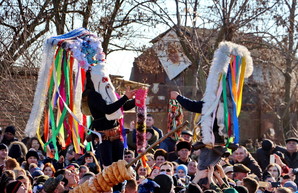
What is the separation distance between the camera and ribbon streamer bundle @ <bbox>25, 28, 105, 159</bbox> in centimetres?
916

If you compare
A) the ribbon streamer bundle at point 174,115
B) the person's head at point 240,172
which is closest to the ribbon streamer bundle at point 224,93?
the person's head at point 240,172

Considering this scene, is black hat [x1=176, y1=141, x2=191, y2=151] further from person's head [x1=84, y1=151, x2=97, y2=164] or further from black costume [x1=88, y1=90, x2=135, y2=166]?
black costume [x1=88, y1=90, x2=135, y2=166]

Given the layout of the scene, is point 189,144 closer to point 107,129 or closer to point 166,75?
point 107,129

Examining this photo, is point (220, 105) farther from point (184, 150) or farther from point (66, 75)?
point (184, 150)

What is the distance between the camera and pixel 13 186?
26.1 ft

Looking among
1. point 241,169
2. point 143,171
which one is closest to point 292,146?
point 241,169

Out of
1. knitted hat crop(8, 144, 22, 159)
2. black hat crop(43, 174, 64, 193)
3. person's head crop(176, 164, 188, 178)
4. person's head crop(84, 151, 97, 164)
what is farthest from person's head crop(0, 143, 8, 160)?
person's head crop(176, 164, 188, 178)

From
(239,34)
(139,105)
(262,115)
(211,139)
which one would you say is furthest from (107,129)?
(262,115)

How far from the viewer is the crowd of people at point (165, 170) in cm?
822

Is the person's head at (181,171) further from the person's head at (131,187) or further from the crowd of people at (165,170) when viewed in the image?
the person's head at (131,187)

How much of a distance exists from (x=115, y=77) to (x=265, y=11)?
380cm

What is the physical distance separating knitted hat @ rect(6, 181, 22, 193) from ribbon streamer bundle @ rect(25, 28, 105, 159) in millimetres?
1079

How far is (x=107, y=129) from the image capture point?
29.4 feet

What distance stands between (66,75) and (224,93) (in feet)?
7.09
